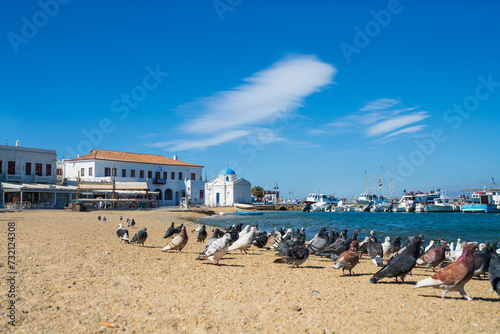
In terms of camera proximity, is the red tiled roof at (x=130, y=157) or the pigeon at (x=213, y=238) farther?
the red tiled roof at (x=130, y=157)

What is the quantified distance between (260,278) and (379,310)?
310cm

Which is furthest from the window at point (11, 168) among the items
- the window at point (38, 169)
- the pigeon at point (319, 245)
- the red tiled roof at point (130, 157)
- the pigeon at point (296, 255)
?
the pigeon at point (296, 255)

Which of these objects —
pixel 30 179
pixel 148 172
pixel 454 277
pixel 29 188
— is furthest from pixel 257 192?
pixel 454 277

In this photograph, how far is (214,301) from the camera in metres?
6.09

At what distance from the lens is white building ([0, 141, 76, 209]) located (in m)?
40.9

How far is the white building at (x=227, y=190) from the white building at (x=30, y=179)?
32671 millimetres

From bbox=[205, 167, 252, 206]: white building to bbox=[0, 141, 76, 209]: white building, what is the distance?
32.7m

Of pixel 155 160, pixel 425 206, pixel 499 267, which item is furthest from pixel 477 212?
pixel 499 267

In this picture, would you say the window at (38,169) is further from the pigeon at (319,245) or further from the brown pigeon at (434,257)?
the brown pigeon at (434,257)

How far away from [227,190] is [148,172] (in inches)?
691

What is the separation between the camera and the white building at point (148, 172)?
5847 cm

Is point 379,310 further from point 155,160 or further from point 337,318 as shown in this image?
point 155,160

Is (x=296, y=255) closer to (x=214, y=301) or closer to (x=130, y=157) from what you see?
(x=214, y=301)

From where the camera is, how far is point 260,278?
27.4 ft
